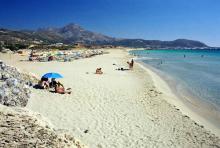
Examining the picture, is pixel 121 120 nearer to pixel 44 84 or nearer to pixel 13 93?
pixel 13 93

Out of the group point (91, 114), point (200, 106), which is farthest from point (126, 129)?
point (200, 106)

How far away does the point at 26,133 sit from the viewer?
17.3 ft

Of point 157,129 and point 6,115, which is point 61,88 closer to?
point 157,129

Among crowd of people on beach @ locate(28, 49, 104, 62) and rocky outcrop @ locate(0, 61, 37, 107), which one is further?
crowd of people on beach @ locate(28, 49, 104, 62)

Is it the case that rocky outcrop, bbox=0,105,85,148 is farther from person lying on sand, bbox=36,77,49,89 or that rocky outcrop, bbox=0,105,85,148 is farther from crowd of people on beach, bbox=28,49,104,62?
crowd of people on beach, bbox=28,49,104,62

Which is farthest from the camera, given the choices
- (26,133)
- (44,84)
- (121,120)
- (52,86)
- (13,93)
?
(52,86)

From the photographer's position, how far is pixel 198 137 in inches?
426

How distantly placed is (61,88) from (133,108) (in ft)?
14.7

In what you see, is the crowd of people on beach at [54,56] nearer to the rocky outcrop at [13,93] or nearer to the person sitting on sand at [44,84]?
the person sitting on sand at [44,84]

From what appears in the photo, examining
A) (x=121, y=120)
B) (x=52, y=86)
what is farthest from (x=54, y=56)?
(x=121, y=120)

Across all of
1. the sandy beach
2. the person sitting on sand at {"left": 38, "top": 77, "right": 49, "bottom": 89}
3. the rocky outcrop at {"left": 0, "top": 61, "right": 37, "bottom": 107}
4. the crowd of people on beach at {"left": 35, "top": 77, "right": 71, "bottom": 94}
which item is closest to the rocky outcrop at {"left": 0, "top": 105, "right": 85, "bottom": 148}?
the sandy beach

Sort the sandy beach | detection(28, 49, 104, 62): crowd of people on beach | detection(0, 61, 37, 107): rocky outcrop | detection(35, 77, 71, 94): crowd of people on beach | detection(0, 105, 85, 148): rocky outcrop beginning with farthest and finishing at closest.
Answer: detection(28, 49, 104, 62): crowd of people on beach
detection(35, 77, 71, 94): crowd of people on beach
detection(0, 61, 37, 107): rocky outcrop
the sandy beach
detection(0, 105, 85, 148): rocky outcrop

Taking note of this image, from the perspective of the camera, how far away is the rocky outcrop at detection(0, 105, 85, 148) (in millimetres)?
5039

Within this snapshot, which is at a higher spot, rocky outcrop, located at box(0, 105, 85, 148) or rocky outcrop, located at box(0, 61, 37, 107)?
rocky outcrop, located at box(0, 105, 85, 148)
